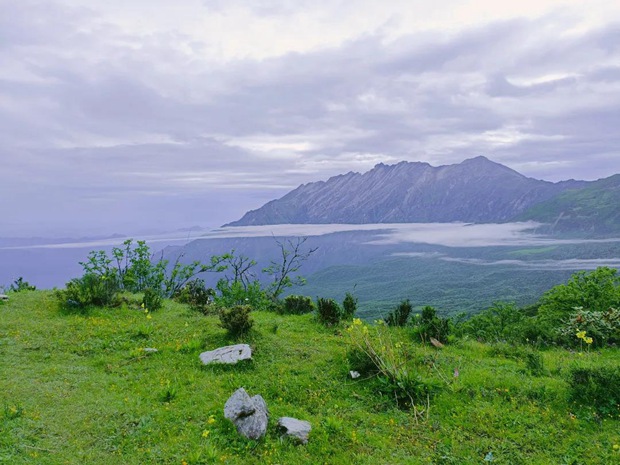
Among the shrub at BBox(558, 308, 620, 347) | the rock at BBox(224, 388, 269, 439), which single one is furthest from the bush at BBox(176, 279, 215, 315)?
the shrub at BBox(558, 308, 620, 347)

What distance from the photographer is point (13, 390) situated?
26.4ft

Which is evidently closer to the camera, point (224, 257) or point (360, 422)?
point (360, 422)

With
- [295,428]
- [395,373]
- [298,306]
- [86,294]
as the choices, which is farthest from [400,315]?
[86,294]

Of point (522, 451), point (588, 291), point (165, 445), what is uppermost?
point (165, 445)

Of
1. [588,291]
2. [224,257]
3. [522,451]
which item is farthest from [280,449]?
[588,291]

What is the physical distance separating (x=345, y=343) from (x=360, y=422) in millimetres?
4223

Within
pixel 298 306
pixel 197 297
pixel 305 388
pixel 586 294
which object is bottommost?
pixel 586 294

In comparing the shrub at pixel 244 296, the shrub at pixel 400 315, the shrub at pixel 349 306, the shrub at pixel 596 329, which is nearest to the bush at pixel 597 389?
the shrub at pixel 596 329

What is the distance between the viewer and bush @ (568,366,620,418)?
25.8 feet

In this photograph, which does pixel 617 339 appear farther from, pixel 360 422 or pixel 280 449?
pixel 280 449

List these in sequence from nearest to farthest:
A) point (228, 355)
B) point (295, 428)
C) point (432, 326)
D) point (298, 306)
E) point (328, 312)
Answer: point (295, 428) < point (228, 355) < point (432, 326) < point (328, 312) < point (298, 306)

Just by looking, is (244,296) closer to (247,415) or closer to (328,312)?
(328,312)

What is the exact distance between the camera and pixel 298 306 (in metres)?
17.3

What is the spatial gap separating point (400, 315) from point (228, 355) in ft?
23.7
